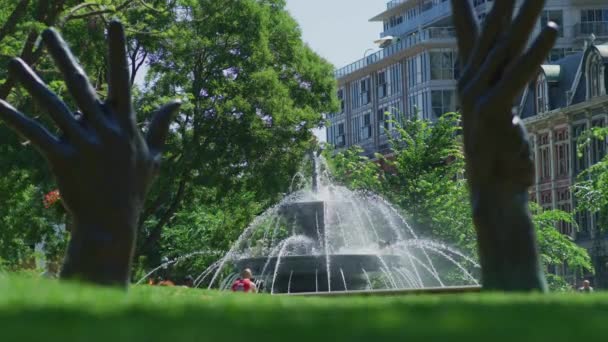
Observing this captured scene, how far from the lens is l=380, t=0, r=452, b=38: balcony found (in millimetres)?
116781

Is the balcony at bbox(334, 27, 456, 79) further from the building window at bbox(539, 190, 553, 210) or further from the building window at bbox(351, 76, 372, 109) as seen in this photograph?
the building window at bbox(539, 190, 553, 210)

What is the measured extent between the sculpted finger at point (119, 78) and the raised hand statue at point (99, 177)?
1 cm

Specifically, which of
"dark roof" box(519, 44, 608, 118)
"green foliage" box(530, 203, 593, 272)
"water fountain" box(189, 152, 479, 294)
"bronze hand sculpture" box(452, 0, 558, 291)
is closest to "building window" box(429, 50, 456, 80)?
"dark roof" box(519, 44, 608, 118)

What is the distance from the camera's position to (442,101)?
110m

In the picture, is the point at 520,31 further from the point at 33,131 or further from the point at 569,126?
the point at 569,126

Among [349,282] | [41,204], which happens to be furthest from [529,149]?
[41,204]

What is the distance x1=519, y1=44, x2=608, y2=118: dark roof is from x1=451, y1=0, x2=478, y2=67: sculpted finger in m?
68.2

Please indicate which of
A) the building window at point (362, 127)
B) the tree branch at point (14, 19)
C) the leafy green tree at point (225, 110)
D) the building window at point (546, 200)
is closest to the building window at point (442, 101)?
the building window at point (362, 127)

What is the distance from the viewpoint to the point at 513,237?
688 inches

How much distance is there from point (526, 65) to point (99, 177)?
4.41 metres

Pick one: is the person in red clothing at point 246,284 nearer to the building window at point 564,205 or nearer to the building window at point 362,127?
the building window at point 564,205

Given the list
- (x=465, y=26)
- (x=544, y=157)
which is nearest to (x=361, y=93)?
(x=544, y=157)

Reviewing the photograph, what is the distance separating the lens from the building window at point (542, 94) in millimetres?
90562

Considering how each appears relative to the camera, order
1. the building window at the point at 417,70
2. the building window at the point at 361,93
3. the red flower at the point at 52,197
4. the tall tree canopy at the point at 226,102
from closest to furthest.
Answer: the red flower at the point at 52,197 → the tall tree canopy at the point at 226,102 → the building window at the point at 417,70 → the building window at the point at 361,93
